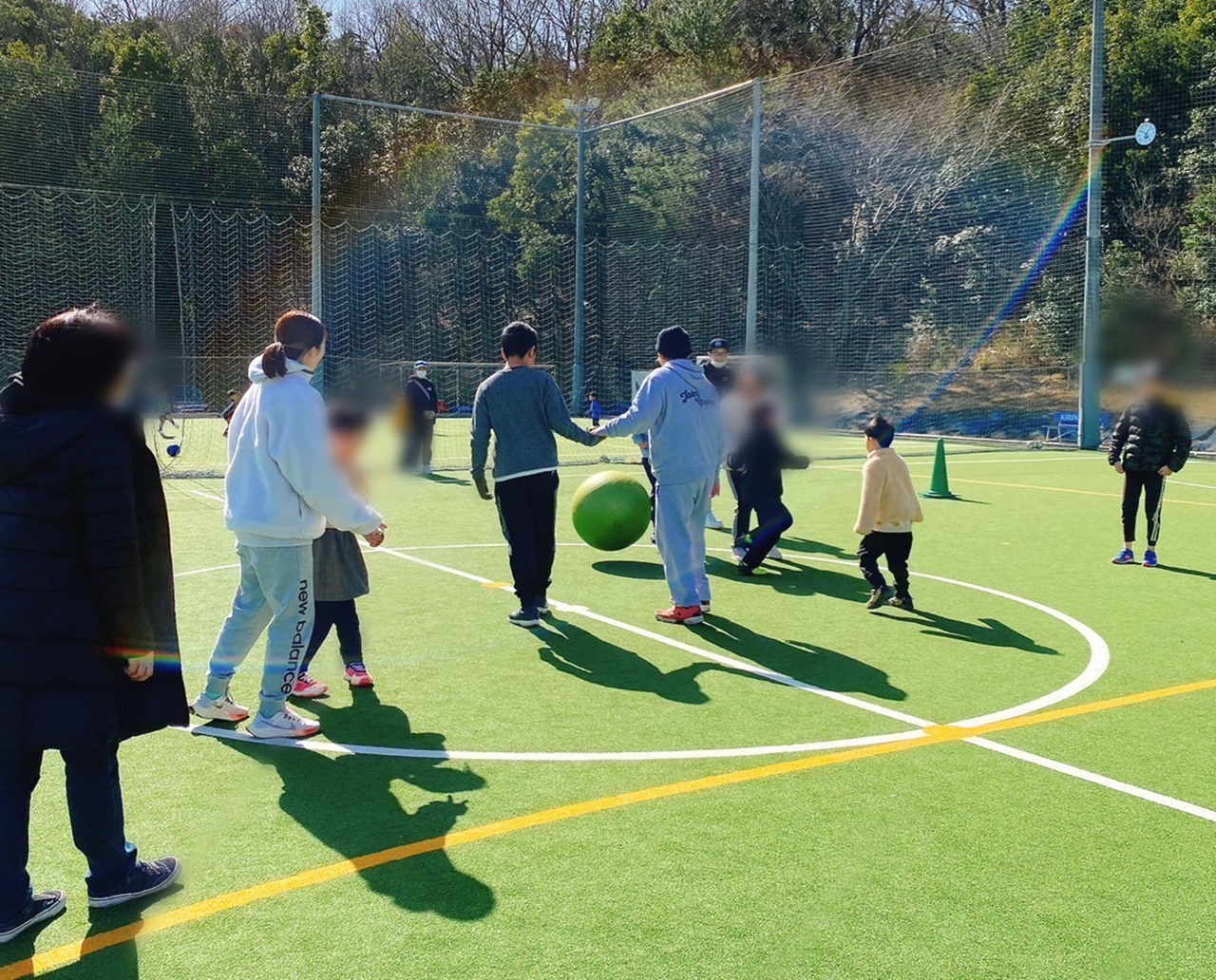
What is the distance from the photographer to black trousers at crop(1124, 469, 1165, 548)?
35.1 feet

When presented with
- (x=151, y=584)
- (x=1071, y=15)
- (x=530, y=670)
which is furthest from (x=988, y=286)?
(x=151, y=584)

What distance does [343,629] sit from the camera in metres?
6.63

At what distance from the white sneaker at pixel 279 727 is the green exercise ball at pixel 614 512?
4978 mm

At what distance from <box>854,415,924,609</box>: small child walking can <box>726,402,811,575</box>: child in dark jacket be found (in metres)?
1.47

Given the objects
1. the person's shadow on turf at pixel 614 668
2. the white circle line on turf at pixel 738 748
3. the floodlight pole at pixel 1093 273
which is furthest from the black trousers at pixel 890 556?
the floodlight pole at pixel 1093 273

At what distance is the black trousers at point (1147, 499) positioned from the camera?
35.1 feet

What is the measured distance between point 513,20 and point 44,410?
185 ft

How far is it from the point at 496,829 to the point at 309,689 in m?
2.22

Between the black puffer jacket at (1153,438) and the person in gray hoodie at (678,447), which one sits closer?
the person in gray hoodie at (678,447)

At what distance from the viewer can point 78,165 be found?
127 ft

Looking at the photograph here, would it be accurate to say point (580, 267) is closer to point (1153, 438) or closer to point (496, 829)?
point (1153, 438)

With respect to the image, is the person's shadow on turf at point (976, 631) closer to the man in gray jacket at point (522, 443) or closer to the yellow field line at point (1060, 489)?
the man in gray jacket at point (522, 443)

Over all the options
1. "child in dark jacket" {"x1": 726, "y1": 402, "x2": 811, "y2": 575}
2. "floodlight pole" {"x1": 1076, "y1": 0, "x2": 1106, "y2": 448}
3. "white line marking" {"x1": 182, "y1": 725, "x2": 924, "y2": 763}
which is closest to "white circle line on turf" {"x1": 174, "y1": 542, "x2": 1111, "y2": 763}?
"white line marking" {"x1": 182, "y1": 725, "x2": 924, "y2": 763}

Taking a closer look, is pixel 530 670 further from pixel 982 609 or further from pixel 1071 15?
pixel 1071 15
